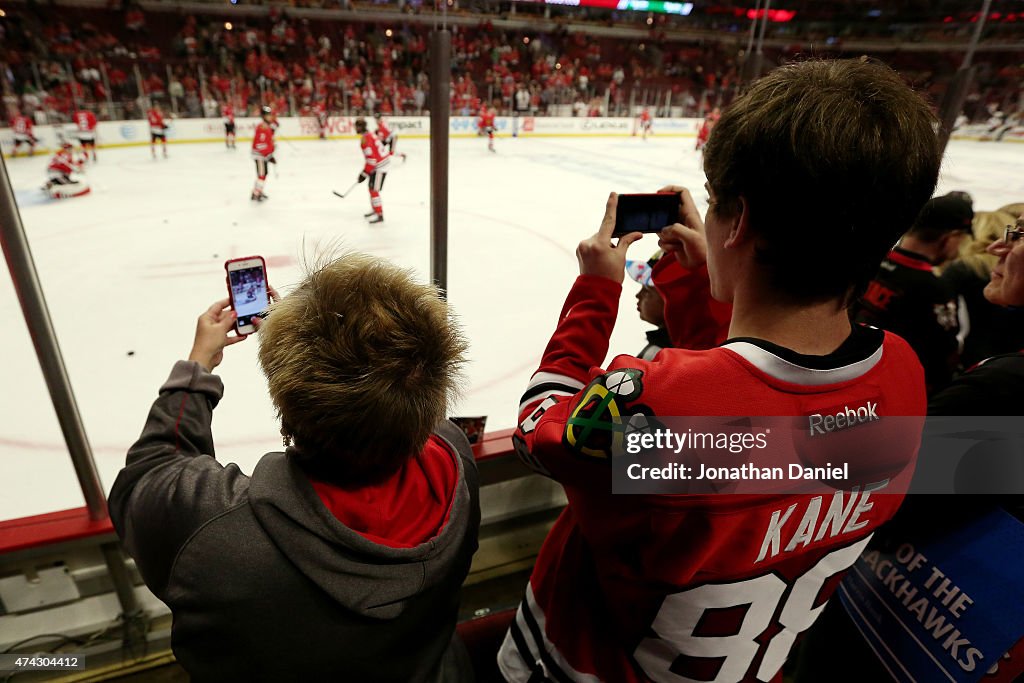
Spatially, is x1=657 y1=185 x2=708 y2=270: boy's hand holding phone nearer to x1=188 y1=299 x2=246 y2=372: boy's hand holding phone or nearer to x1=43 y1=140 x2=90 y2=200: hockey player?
x1=188 y1=299 x2=246 y2=372: boy's hand holding phone

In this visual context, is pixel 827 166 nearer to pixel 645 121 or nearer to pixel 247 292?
Result: pixel 247 292

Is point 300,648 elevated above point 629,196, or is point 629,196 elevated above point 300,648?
point 629,196

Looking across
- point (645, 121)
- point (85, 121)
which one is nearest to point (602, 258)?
point (85, 121)

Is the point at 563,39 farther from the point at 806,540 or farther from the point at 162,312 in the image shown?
the point at 806,540

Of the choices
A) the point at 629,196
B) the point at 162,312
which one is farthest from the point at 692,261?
the point at 162,312

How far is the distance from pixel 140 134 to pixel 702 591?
9.89 m

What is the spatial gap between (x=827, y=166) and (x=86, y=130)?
29.3 feet

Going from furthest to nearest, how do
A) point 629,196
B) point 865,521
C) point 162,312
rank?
point 162,312 < point 629,196 < point 865,521

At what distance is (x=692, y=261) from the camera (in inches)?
32.1

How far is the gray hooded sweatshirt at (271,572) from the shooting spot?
0.55 m

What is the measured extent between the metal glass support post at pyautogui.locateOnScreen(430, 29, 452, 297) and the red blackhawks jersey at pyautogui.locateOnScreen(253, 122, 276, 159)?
4927mm

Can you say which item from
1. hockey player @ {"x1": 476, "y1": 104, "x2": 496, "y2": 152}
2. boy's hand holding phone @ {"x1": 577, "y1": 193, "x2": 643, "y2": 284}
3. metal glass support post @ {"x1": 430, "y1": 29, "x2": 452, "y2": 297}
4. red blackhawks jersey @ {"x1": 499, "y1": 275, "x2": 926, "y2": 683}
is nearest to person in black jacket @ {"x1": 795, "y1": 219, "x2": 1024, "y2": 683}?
red blackhawks jersey @ {"x1": 499, "y1": 275, "x2": 926, "y2": 683}

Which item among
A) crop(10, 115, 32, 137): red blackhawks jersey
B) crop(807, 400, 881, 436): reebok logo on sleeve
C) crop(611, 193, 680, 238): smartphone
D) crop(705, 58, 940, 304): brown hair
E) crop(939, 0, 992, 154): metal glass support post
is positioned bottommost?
crop(10, 115, 32, 137): red blackhawks jersey

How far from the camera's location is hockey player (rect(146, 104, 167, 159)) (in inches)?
295
